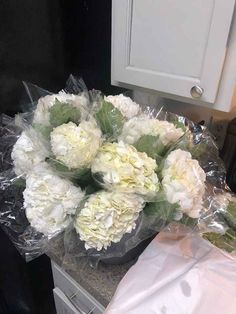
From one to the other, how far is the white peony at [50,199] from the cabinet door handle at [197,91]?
51cm

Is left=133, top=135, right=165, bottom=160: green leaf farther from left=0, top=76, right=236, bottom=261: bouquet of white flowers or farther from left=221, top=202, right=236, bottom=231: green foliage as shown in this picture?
left=221, top=202, right=236, bottom=231: green foliage

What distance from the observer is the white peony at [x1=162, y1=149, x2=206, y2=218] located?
49 cm

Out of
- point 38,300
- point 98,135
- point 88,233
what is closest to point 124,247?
point 88,233

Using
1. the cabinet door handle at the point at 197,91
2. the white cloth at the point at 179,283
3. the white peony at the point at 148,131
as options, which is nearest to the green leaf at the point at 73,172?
the white peony at the point at 148,131

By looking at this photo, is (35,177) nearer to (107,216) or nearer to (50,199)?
(50,199)

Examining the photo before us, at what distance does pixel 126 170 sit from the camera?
47cm

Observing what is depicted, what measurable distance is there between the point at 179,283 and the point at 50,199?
29 centimetres

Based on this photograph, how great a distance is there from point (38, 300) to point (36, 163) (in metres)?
0.88

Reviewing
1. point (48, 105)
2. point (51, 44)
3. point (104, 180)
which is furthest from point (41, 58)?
point (104, 180)

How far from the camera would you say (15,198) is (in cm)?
66

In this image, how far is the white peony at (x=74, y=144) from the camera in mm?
480

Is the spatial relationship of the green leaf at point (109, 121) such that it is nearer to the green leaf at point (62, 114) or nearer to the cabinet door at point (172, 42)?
the green leaf at point (62, 114)

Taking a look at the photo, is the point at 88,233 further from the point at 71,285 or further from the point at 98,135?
the point at 71,285

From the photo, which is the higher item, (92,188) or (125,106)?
(125,106)
